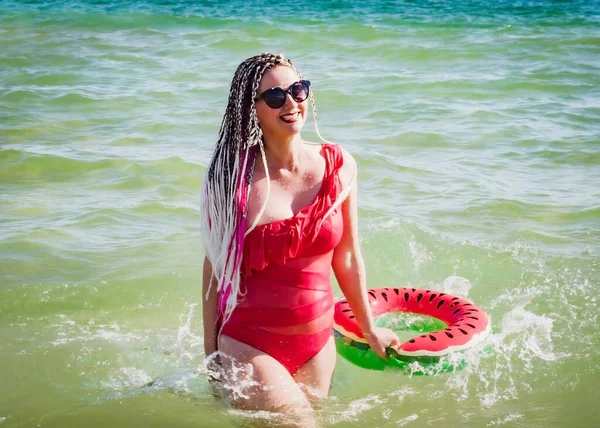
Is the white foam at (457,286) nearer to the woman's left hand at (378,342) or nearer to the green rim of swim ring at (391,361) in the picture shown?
the green rim of swim ring at (391,361)

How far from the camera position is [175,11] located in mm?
19922

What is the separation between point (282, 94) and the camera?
12.9 ft

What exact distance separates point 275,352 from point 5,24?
16.2m

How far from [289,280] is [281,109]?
814mm

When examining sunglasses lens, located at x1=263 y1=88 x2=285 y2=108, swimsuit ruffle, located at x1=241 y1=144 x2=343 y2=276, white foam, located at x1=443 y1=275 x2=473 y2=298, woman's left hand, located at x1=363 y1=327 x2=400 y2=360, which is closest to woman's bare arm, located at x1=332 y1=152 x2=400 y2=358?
woman's left hand, located at x1=363 y1=327 x2=400 y2=360

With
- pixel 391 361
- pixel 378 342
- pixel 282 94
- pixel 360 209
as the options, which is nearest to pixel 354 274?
pixel 378 342

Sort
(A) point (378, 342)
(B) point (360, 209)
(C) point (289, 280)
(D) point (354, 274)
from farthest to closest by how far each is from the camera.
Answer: (B) point (360, 209)
(A) point (378, 342)
(D) point (354, 274)
(C) point (289, 280)

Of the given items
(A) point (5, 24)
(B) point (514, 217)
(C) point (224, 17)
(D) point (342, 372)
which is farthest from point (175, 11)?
(D) point (342, 372)

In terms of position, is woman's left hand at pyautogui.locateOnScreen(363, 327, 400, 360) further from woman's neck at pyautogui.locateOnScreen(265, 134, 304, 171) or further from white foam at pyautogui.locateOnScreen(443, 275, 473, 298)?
white foam at pyautogui.locateOnScreen(443, 275, 473, 298)

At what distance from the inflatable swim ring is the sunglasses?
4.46 ft

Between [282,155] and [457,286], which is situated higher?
[282,155]

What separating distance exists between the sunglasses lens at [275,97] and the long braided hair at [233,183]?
0.07 metres

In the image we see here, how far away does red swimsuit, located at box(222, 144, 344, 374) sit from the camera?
393 centimetres

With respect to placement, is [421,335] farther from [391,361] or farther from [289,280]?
[289,280]
